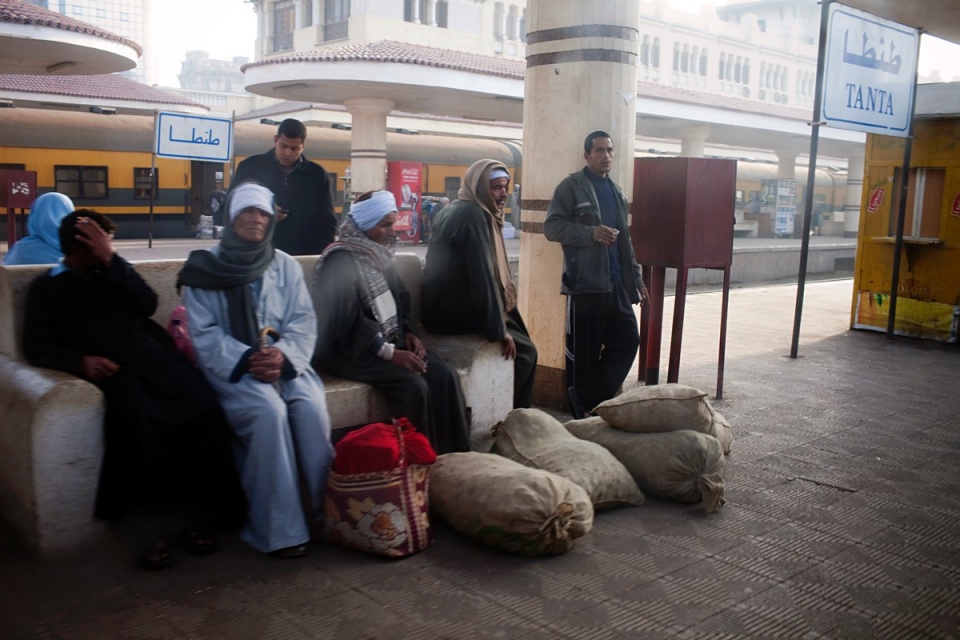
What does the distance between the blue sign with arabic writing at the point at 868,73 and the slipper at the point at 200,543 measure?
20.3ft

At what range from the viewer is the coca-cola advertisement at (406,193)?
966 inches

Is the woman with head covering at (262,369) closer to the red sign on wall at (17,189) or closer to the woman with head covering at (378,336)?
the woman with head covering at (378,336)

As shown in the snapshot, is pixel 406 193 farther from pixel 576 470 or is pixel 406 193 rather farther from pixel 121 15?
pixel 121 15

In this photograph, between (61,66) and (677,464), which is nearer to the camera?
(677,464)

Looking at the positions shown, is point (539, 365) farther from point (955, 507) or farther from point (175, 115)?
point (175, 115)

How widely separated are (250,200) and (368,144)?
1805 cm

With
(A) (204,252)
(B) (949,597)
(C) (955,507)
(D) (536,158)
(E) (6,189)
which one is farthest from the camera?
(E) (6,189)

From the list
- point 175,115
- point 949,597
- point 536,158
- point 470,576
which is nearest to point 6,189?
point 175,115

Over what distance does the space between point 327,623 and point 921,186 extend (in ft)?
27.9

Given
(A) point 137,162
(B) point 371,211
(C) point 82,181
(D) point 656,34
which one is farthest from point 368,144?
(D) point 656,34

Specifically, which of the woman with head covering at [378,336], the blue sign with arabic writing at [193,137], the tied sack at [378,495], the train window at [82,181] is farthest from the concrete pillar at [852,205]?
the tied sack at [378,495]

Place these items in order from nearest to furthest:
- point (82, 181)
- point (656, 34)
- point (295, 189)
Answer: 1. point (295, 189)
2. point (82, 181)
3. point (656, 34)

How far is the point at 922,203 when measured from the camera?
9.23 metres

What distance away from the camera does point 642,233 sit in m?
6.31
